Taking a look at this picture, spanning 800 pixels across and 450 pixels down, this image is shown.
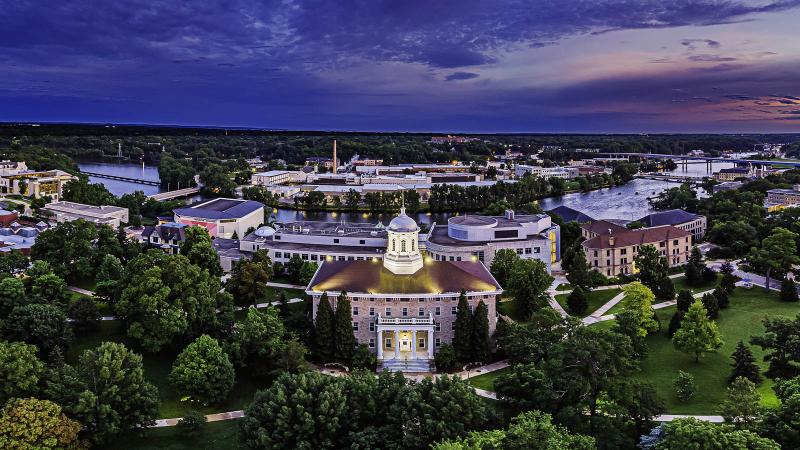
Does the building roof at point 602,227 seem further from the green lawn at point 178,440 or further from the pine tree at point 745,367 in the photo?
the green lawn at point 178,440

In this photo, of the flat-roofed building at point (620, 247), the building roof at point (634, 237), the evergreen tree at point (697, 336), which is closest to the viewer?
the evergreen tree at point (697, 336)

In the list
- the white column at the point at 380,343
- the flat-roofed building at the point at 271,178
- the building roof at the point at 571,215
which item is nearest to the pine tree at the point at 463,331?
the white column at the point at 380,343

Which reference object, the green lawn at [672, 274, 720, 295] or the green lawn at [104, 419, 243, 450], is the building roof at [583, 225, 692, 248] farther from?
the green lawn at [104, 419, 243, 450]

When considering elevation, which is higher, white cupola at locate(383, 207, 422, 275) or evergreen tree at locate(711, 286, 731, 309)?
white cupola at locate(383, 207, 422, 275)

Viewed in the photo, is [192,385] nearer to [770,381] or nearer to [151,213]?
[770,381]

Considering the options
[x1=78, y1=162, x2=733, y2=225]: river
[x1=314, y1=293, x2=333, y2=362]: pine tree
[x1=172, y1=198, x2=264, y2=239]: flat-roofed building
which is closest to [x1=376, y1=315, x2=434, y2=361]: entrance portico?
[x1=314, y1=293, x2=333, y2=362]: pine tree

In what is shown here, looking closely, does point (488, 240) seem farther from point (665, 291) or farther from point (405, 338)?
point (405, 338)

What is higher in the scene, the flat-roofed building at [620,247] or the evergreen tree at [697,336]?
the flat-roofed building at [620,247]

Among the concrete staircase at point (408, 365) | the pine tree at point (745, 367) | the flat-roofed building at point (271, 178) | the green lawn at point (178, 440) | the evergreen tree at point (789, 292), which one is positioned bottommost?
the green lawn at point (178, 440)
